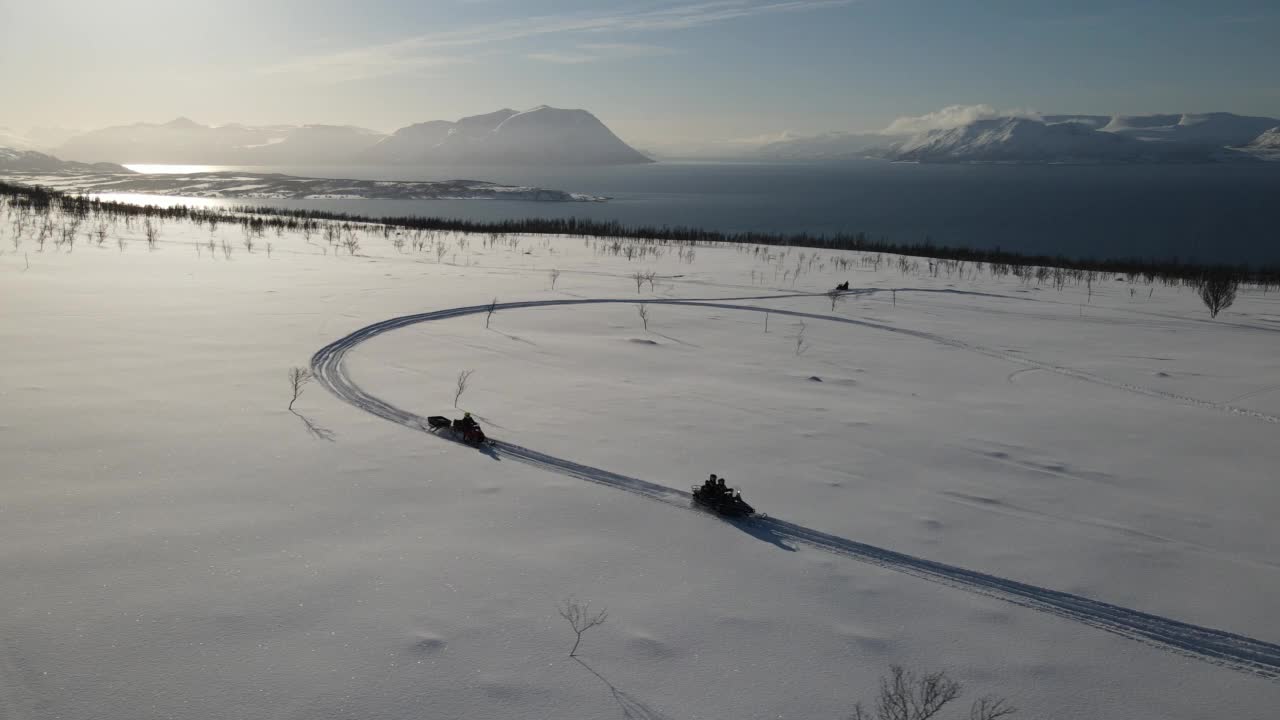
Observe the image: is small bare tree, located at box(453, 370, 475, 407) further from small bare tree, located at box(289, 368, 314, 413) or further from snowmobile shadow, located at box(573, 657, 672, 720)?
snowmobile shadow, located at box(573, 657, 672, 720)

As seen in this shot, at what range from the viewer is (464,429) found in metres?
5.65

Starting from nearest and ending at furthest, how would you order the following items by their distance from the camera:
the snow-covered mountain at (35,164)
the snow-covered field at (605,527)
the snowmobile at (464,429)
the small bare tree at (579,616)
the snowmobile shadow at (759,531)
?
the snow-covered field at (605,527), the small bare tree at (579,616), the snowmobile shadow at (759,531), the snowmobile at (464,429), the snow-covered mountain at (35,164)

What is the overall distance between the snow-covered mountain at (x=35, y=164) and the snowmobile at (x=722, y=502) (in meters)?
126

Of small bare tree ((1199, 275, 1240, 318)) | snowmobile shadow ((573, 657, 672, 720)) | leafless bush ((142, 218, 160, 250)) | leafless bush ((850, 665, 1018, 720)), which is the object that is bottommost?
snowmobile shadow ((573, 657, 672, 720))

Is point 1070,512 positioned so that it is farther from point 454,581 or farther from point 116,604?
point 116,604

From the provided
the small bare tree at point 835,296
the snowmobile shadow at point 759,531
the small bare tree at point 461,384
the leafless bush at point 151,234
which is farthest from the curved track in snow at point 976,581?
the leafless bush at point 151,234

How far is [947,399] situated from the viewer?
7855 millimetres

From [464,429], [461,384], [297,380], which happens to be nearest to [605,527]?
[464,429]

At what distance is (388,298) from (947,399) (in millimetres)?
9182

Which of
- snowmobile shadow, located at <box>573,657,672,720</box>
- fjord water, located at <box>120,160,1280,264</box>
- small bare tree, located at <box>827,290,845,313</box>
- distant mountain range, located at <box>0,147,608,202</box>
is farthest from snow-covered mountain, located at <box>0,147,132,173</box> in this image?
snowmobile shadow, located at <box>573,657,672,720</box>

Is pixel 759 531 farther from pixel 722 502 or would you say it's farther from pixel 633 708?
pixel 633 708

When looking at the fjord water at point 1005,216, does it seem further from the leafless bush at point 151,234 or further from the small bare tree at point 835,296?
the leafless bush at point 151,234

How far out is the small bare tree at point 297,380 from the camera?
6.43 meters

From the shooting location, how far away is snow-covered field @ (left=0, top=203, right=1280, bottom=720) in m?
3.04
